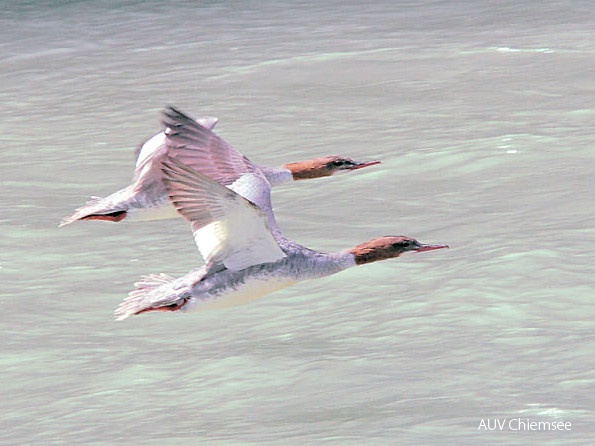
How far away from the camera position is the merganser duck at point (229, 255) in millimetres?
7332

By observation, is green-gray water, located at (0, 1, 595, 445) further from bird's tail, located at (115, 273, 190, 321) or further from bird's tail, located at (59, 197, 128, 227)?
bird's tail, located at (59, 197, 128, 227)

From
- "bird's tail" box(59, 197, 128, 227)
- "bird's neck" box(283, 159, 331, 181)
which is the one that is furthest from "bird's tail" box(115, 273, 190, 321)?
"bird's neck" box(283, 159, 331, 181)

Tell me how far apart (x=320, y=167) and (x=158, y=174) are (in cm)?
143

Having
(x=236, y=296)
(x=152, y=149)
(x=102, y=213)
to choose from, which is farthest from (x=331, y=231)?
(x=236, y=296)

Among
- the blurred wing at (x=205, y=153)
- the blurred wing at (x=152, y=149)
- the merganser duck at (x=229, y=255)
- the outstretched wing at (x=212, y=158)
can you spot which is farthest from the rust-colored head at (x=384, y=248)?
the blurred wing at (x=152, y=149)

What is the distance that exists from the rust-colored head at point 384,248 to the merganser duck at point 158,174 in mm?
1016

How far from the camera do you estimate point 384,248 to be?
8.15 meters

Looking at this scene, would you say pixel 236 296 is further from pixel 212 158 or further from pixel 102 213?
pixel 102 213

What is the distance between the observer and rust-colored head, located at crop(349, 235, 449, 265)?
8.09m

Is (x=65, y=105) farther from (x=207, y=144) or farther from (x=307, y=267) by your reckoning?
(x=307, y=267)

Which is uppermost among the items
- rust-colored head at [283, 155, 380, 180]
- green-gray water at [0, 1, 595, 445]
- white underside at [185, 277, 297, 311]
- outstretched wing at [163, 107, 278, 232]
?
outstretched wing at [163, 107, 278, 232]

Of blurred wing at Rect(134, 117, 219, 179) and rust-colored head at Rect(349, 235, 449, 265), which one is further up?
blurred wing at Rect(134, 117, 219, 179)

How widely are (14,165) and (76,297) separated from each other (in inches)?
160

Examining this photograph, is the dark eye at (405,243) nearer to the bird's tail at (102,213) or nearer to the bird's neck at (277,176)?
the bird's tail at (102,213)
